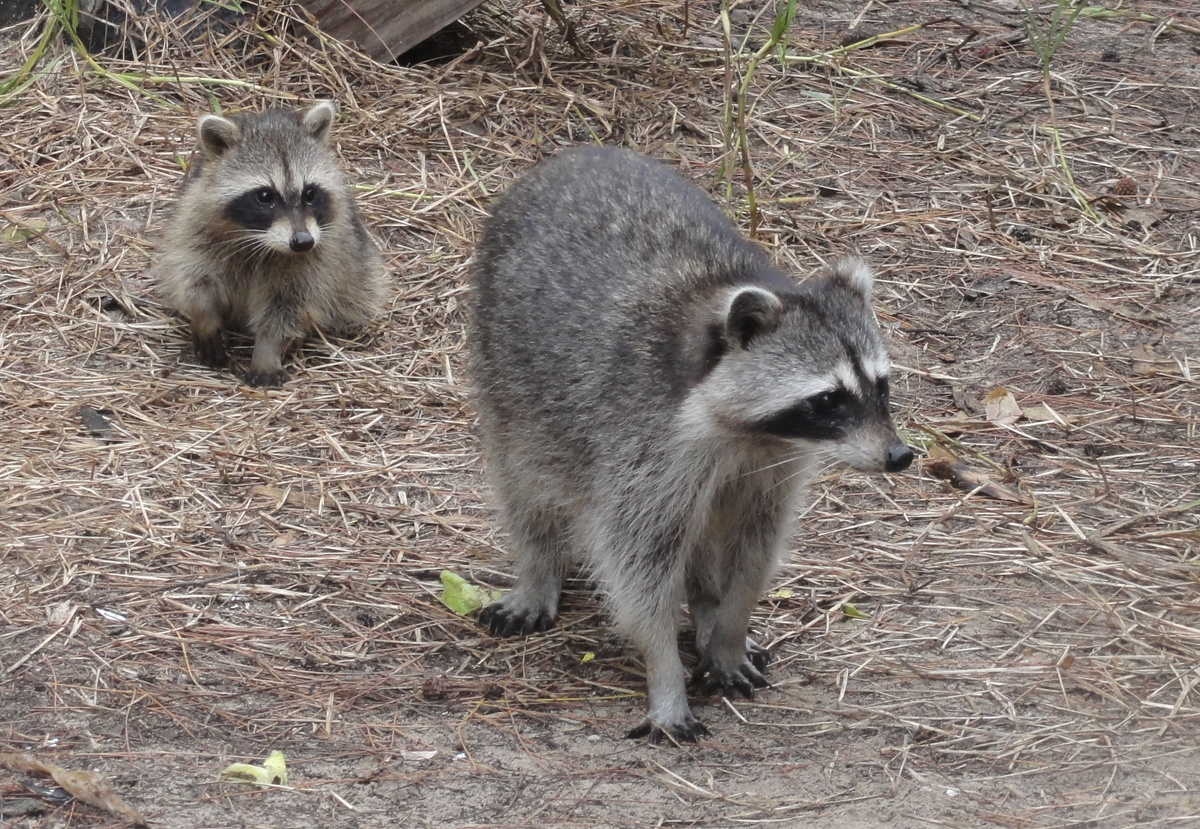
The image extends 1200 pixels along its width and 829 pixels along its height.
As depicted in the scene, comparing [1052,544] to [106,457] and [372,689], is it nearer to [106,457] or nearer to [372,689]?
[372,689]

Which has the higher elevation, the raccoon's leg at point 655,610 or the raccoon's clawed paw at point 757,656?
the raccoon's leg at point 655,610

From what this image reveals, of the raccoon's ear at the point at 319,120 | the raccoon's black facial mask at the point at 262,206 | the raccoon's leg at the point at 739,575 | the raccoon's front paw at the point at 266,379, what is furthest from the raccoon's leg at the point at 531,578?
the raccoon's ear at the point at 319,120

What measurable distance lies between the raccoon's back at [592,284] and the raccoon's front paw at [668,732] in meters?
0.81

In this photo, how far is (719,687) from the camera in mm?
3900

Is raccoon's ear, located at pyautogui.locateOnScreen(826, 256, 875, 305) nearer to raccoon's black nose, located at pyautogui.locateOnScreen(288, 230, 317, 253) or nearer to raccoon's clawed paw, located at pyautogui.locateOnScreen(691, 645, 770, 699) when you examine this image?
raccoon's clawed paw, located at pyautogui.locateOnScreen(691, 645, 770, 699)

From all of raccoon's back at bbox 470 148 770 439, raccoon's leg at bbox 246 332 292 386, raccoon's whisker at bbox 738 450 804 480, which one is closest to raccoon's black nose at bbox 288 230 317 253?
raccoon's leg at bbox 246 332 292 386

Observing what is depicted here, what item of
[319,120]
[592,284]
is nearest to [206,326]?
[319,120]

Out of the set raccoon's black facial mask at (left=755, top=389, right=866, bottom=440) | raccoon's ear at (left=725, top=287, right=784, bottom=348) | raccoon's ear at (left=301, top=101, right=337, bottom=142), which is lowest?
raccoon's black facial mask at (left=755, top=389, right=866, bottom=440)

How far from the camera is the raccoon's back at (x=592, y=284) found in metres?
3.73

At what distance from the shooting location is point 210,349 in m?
5.80

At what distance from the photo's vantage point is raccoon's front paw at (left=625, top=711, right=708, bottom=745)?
3631 millimetres

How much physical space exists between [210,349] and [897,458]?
3.43 meters

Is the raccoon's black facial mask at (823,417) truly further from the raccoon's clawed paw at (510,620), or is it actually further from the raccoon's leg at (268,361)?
the raccoon's leg at (268,361)

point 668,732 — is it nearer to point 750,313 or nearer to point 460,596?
point 460,596
